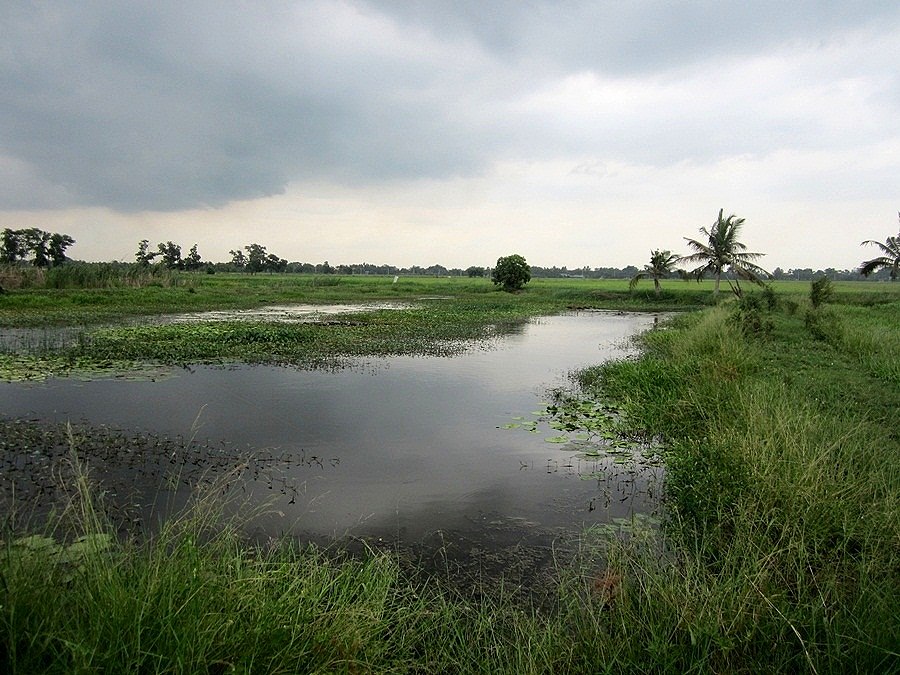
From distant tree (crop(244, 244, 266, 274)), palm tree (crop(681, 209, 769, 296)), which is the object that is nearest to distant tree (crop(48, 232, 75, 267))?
distant tree (crop(244, 244, 266, 274))

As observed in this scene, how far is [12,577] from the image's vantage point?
2.71m

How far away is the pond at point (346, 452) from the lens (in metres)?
6.03

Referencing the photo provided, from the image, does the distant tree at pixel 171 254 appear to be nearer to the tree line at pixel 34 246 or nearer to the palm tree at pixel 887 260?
the tree line at pixel 34 246

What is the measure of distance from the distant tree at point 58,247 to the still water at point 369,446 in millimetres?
56714

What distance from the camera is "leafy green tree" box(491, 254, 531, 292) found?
191 ft

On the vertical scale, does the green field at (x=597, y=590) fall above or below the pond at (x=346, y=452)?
above

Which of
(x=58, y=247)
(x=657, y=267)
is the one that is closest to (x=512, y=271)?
(x=657, y=267)

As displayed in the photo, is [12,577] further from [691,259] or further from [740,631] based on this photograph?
[691,259]

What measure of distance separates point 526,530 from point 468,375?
8.82 meters

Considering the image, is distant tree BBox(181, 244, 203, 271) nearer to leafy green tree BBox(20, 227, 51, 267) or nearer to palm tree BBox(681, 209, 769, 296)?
leafy green tree BBox(20, 227, 51, 267)

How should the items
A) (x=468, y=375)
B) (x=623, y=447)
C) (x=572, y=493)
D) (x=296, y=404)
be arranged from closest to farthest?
1. (x=572, y=493)
2. (x=623, y=447)
3. (x=296, y=404)
4. (x=468, y=375)

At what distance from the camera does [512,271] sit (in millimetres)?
58281

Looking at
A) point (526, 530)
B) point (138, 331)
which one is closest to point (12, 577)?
point (526, 530)

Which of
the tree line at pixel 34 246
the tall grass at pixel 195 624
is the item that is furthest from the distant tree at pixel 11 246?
the tall grass at pixel 195 624
